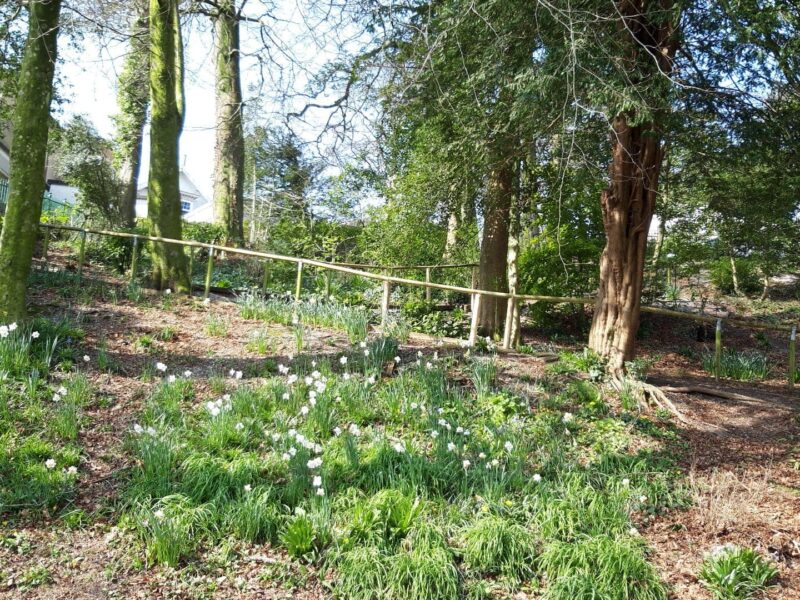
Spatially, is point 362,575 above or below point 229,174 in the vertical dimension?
below

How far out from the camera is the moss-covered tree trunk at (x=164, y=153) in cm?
949

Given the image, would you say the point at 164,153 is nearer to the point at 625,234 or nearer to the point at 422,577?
the point at 625,234

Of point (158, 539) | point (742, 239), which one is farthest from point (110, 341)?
point (742, 239)

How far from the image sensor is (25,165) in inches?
254

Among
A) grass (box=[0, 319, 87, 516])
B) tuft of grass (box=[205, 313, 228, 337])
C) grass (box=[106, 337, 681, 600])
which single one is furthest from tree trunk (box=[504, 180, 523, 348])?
grass (box=[0, 319, 87, 516])

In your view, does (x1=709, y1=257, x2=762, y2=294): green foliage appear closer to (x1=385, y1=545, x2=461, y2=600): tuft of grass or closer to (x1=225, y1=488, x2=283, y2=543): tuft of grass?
(x1=385, y1=545, x2=461, y2=600): tuft of grass

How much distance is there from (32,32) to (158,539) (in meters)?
5.37

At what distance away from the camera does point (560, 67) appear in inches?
241

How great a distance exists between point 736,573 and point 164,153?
8.69m

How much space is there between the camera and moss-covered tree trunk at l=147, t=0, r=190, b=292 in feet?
31.1

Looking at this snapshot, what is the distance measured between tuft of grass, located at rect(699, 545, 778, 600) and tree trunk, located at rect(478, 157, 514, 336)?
21.5 ft

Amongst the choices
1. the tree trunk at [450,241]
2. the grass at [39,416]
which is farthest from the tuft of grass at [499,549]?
the tree trunk at [450,241]

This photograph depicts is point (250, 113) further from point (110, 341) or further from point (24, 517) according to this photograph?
point (24, 517)

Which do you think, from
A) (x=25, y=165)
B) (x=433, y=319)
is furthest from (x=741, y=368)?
(x=25, y=165)
